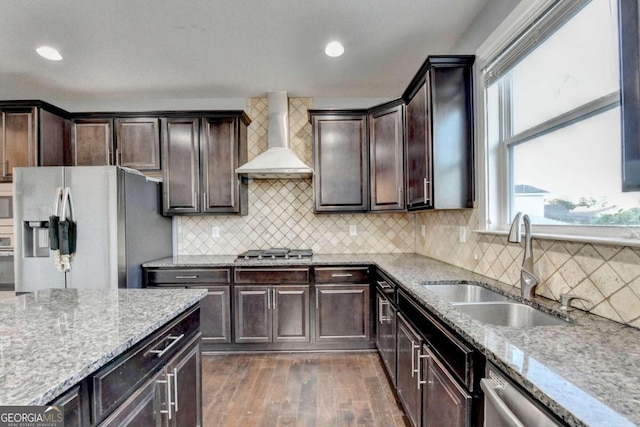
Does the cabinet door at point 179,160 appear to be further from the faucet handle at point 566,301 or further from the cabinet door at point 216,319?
the faucet handle at point 566,301

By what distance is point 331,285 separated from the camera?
115 inches

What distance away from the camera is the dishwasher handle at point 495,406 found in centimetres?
82

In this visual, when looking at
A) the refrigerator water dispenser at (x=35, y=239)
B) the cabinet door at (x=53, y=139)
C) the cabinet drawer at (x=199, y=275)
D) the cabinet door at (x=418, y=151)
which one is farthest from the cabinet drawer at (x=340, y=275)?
the cabinet door at (x=53, y=139)

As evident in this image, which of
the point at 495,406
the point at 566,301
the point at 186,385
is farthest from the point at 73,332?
the point at 566,301

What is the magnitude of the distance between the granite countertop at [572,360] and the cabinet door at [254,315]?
1823 millimetres

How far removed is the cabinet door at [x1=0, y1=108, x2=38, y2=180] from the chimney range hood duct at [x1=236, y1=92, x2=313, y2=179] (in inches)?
78.1

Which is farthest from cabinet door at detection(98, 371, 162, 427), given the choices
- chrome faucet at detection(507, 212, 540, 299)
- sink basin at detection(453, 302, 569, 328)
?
chrome faucet at detection(507, 212, 540, 299)

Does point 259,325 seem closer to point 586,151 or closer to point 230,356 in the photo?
point 230,356

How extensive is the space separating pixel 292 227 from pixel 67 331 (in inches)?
100

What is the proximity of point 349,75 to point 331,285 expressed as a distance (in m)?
2.10

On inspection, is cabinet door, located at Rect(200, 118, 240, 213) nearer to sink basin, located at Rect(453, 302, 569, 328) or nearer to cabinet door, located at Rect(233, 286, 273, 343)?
cabinet door, located at Rect(233, 286, 273, 343)

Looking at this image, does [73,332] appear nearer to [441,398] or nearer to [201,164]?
[441,398]

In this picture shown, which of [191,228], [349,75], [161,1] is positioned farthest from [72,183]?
[349,75]

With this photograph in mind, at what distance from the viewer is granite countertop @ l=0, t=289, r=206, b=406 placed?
30.0 inches
